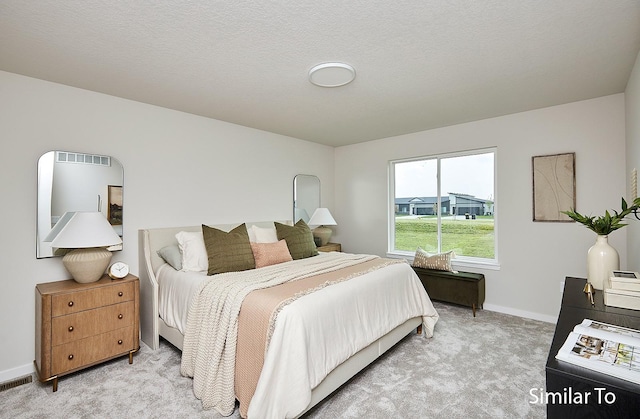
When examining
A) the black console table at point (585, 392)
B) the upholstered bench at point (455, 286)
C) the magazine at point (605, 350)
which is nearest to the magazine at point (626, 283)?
the magazine at point (605, 350)

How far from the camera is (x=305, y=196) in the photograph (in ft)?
16.4

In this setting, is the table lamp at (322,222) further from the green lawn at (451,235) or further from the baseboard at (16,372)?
the baseboard at (16,372)

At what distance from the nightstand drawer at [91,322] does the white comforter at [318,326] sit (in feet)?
1.05

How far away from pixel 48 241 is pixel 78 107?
123 cm

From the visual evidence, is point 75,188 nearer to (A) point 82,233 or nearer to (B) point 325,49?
(A) point 82,233

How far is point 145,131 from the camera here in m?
3.20

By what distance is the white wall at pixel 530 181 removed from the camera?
3158 mm

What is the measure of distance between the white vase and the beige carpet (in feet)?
3.00

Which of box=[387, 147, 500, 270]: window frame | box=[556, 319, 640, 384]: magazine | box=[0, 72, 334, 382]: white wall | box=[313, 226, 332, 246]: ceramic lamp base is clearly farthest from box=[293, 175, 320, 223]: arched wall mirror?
box=[556, 319, 640, 384]: magazine

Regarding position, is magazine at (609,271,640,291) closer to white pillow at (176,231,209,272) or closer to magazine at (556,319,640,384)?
magazine at (556,319,640,384)

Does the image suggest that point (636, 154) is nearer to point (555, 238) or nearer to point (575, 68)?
point (575, 68)

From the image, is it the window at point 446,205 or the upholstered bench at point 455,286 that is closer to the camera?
the upholstered bench at point 455,286

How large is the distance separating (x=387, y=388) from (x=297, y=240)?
193cm

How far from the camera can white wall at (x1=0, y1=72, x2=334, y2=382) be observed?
2457 millimetres
